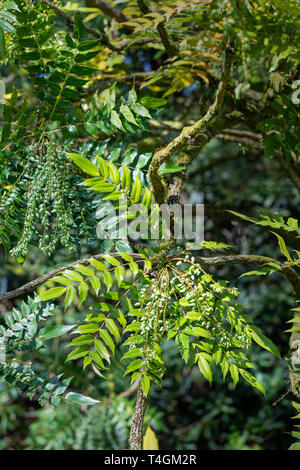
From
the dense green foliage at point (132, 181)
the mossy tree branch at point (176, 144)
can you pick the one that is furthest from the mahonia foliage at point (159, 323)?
the mossy tree branch at point (176, 144)

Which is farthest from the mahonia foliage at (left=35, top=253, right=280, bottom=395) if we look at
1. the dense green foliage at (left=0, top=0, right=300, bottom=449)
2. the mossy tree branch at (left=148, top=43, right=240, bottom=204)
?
the mossy tree branch at (left=148, top=43, right=240, bottom=204)

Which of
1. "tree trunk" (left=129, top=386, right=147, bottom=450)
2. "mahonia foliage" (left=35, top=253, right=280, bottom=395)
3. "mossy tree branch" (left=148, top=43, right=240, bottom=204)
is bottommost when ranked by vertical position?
"tree trunk" (left=129, top=386, right=147, bottom=450)

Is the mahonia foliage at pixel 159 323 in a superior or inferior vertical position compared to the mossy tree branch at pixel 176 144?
inferior

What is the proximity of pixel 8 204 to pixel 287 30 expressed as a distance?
1.99 feet

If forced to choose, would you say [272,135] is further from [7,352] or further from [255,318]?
[255,318]

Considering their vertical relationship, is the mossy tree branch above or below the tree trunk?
above

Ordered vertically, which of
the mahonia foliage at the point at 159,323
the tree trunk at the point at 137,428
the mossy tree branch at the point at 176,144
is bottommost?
the tree trunk at the point at 137,428

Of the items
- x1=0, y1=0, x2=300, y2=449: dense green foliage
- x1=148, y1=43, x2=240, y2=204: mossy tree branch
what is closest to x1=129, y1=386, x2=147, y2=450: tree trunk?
x1=0, y1=0, x2=300, y2=449: dense green foliage

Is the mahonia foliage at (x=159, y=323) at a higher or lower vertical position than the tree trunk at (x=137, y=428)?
higher

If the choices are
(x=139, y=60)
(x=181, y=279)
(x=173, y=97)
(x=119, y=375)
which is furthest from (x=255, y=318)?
(x=181, y=279)

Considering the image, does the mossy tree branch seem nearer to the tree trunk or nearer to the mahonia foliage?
the mahonia foliage

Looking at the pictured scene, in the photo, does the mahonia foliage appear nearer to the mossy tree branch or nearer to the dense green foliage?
the dense green foliage

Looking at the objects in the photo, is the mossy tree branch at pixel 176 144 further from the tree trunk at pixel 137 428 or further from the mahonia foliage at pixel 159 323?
the tree trunk at pixel 137 428

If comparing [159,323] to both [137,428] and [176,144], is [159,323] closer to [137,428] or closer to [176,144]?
[137,428]
